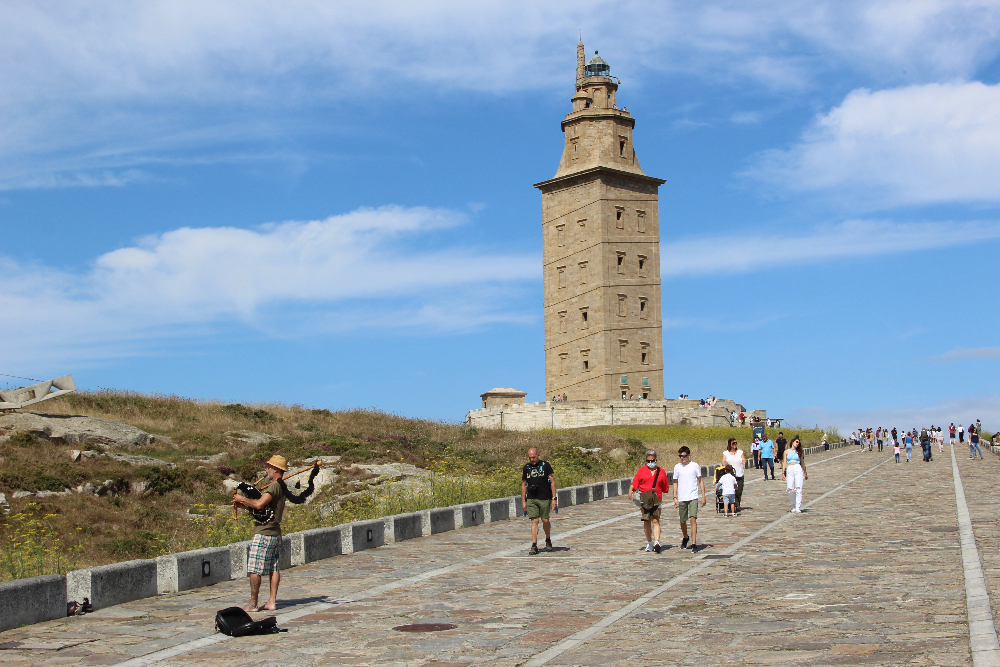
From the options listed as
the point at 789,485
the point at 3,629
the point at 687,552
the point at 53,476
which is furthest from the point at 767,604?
the point at 53,476

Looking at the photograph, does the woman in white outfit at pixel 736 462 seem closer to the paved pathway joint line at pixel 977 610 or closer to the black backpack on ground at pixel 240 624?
the paved pathway joint line at pixel 977 610

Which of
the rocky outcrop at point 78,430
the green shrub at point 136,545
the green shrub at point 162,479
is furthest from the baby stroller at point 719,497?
the rocky outcrop at point 78,430

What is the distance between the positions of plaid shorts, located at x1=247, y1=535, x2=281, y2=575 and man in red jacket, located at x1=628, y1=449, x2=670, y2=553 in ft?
21.9

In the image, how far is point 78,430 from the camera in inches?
1383

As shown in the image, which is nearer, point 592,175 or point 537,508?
point 537,508

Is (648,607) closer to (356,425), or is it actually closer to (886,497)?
(886,497)

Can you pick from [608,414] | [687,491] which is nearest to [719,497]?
[687,491]

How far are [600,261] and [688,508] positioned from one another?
59.4 metres

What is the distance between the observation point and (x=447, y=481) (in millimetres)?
22172

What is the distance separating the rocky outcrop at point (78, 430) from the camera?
3406 cm

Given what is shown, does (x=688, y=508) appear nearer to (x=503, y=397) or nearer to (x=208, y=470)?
(x=208, y=470)

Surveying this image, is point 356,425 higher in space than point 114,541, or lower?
higher

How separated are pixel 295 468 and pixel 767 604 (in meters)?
26.6

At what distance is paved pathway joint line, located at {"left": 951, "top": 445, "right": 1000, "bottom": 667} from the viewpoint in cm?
724
